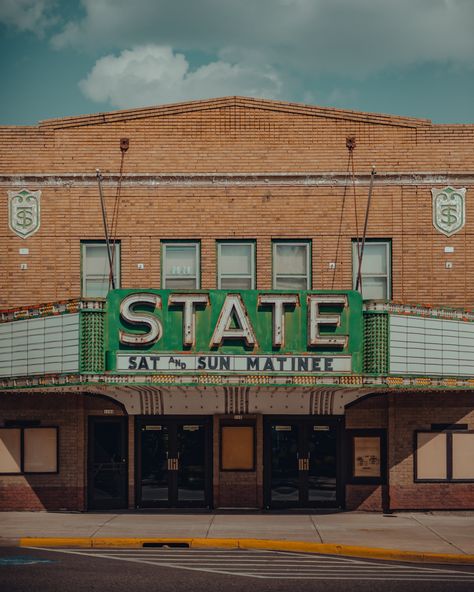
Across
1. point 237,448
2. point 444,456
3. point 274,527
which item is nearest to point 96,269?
point 237,448

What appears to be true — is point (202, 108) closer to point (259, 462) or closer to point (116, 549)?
point (259, 462)

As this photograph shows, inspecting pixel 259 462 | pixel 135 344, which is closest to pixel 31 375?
pixel 135 344

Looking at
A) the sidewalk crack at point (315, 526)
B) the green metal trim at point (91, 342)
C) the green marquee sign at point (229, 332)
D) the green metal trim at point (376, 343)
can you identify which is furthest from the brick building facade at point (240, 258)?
the green marquee sign at point (229, 332)

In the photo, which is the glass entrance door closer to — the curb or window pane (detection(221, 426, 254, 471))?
window pane (detection(221, 426, 254, 471))

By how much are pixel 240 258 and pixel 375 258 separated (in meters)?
3.40

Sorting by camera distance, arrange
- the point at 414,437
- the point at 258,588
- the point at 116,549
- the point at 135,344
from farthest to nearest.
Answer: the point at 414,437, the point at 135,344, the point at 116,549, the point at 258,588

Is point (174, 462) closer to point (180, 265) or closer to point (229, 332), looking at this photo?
point (180, 265)

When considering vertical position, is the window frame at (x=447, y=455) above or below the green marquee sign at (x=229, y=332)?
below

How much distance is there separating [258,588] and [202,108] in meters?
13.4

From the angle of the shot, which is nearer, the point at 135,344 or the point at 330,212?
the point at 135,344

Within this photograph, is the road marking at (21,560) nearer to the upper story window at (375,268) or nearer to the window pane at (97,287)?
the window pane at (97,287)

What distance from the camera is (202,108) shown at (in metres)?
25.4

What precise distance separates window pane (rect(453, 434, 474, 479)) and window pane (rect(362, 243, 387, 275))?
4577 mm

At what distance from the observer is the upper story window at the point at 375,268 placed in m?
25.2
